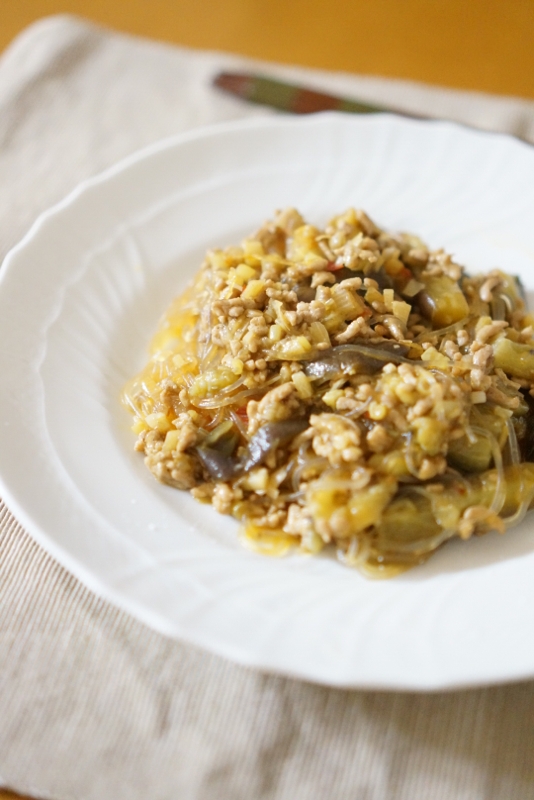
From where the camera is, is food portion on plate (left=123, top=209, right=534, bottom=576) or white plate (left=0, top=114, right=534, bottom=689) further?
food portion on plate (left=123, top=209, right=534, bottom=576)

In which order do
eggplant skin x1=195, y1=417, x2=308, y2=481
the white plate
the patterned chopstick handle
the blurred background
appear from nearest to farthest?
the white plate, eggplant skin x1=195, y1=417, x2=308, y2=481, the patterned chopstick handle, the blurred background

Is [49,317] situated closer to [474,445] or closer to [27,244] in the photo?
[27,244]

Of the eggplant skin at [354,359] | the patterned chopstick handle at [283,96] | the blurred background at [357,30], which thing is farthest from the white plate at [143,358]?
the blurred background at [357,30]

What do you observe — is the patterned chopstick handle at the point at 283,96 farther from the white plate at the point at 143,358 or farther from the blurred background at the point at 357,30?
the blurred background at the point at 357,30

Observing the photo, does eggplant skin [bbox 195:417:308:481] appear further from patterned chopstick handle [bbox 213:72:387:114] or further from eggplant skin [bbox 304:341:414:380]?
patterned chopstick handle [bbox 213:72:387:114]

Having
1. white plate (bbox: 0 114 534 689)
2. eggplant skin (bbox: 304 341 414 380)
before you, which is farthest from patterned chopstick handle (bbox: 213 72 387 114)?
eggplant skin (bbox: 304 341 414 380)

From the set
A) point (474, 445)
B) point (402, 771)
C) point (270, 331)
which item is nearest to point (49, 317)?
point (270, 331)

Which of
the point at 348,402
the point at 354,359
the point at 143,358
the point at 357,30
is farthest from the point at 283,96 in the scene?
the point at 348,402
